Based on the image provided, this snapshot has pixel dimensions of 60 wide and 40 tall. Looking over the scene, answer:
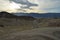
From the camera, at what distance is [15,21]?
1.42 m

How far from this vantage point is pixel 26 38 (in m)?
0.78

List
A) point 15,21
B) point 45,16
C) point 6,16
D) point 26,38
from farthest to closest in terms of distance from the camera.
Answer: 1. point 45,16
2. point 6,16
3. point 15,21
4. point 26,38

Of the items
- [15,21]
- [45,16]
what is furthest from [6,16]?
[45,16]

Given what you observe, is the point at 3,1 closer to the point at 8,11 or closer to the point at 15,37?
the point at 8,11

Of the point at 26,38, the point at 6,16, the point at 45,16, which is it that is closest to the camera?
the point at 26,38

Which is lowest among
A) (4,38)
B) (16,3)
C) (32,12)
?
(4,38)

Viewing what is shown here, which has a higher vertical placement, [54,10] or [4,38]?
[54,10]

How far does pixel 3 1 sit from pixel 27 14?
0.35 metres

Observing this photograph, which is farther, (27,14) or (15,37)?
(27,14)

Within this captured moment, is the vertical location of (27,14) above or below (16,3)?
below

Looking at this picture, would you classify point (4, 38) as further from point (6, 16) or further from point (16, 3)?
point (16, 3)

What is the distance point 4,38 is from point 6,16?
30.7 inches

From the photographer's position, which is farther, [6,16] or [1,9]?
[1,9]

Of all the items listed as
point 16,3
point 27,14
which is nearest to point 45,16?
point 27,14
